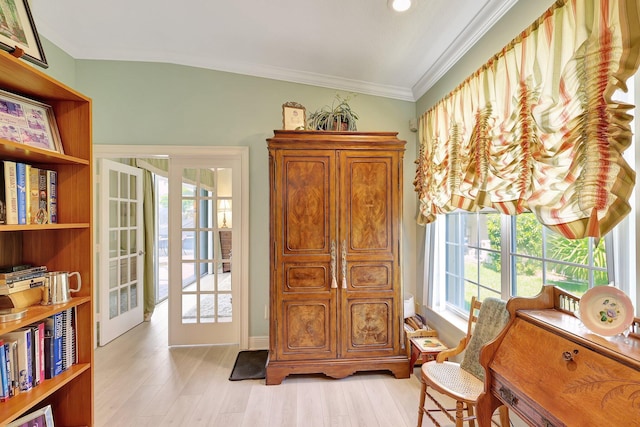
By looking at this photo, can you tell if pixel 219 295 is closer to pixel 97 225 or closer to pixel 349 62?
pixel 97 225

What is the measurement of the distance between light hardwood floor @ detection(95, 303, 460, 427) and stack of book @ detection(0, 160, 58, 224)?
1.47 metres

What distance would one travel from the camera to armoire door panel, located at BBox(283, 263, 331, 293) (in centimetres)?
236

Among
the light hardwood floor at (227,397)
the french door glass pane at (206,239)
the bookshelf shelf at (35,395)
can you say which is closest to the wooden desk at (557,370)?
the light hardwood floor at (227,397)

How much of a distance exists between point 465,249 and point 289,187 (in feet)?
5.19

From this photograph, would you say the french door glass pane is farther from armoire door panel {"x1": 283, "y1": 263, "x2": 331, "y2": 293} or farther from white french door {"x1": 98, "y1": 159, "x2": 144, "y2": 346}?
armoire door panel {"x1": 283, "y1": 263, "x2": 331, "y2": 293}

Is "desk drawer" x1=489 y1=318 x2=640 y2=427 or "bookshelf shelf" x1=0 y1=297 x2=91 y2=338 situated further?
"bookshelf shelf" x1=0 y1=297 x2=91 y2=338

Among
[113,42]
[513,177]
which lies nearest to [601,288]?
[513,177]

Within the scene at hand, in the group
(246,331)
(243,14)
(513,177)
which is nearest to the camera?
(513,177)

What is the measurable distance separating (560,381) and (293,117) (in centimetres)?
247

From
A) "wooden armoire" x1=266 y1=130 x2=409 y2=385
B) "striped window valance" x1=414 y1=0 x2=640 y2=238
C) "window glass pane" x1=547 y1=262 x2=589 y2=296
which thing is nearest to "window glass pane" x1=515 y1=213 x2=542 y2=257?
"window glass pane" x1=547 y1=262 x2=589 y2=296

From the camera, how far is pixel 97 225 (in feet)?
10.1

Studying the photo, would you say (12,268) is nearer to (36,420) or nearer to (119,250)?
(36,420)

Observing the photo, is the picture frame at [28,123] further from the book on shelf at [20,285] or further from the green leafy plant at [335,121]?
the green leafy plant at [335,121]

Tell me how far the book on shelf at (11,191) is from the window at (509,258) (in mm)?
2645
